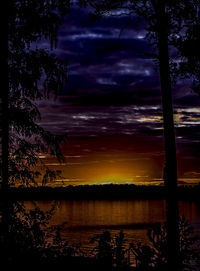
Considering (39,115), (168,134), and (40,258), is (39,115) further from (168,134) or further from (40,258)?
(40,258)

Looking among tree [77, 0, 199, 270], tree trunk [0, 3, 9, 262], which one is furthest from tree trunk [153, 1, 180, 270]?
tree trunk [0, 3, 9, 262]

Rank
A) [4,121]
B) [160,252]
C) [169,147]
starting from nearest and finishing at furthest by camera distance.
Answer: [169,147] < [4,121] < [160,252]

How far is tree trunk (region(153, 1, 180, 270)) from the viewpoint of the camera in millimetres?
10883

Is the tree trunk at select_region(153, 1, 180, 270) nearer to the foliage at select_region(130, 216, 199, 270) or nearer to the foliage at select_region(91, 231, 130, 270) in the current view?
the foliage at select_region(130, 216, 199, 270)

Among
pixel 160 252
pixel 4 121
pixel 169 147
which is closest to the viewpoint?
pixel 169 147

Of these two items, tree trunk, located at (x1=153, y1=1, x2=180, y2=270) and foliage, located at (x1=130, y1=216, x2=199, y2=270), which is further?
foliage, located at (x1=130, y1=216, x2=199, y2=270)

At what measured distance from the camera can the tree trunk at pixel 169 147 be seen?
10.9 meters

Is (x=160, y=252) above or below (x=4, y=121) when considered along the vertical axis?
below

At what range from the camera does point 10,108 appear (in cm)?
1133

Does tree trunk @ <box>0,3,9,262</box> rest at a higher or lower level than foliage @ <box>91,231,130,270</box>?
higher

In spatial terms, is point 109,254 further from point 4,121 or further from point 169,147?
point 4,121

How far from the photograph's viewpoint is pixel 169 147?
1095 cm

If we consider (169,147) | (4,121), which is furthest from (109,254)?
(4,121)

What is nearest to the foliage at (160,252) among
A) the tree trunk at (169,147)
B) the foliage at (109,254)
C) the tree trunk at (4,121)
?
the tree trunk at (169,147)
